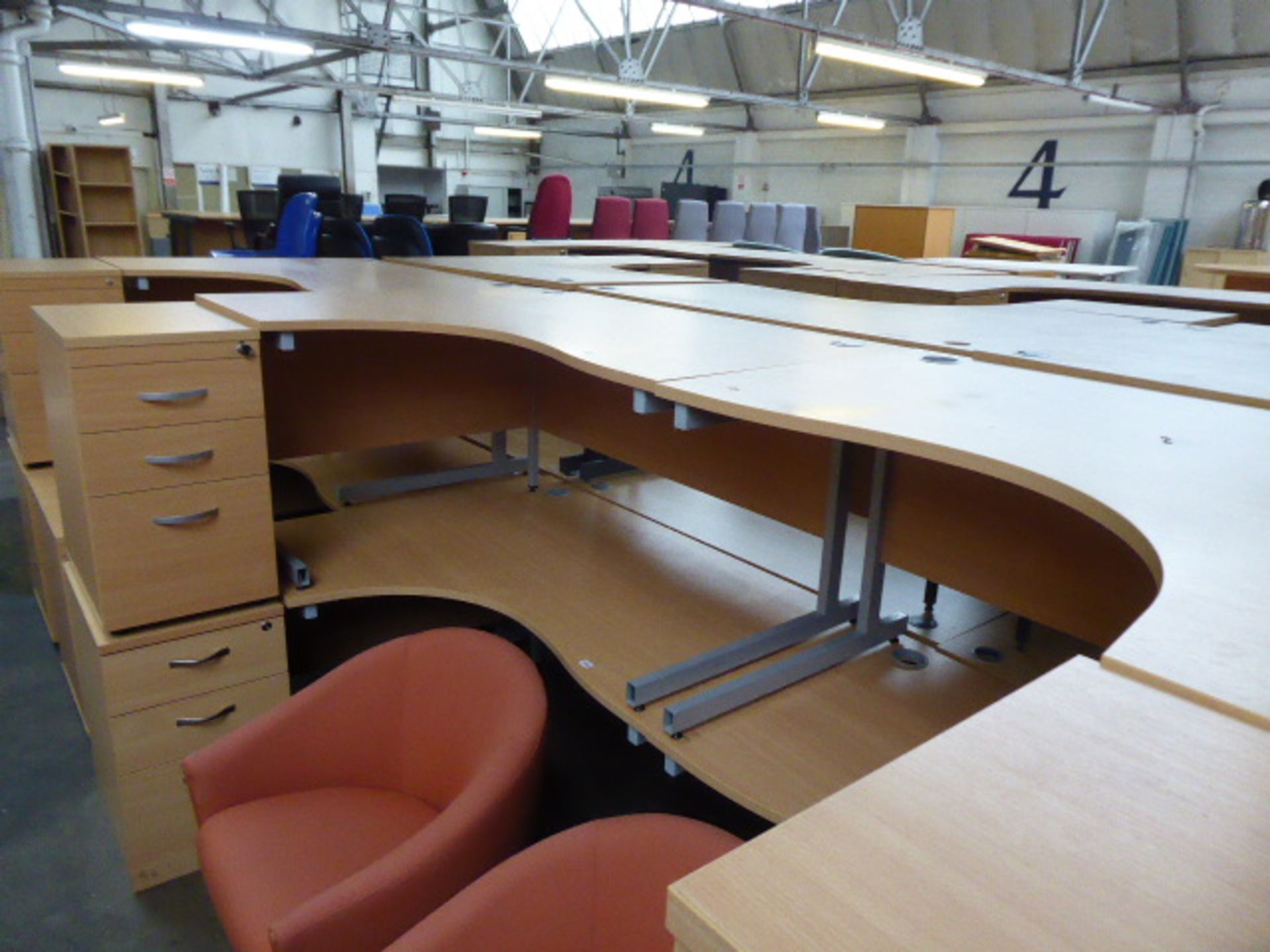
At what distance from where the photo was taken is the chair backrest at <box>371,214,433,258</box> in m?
4.57

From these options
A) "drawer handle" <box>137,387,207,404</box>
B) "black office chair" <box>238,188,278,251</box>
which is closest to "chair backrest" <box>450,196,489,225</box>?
"black office chair" <box>238,188,278,251</box>

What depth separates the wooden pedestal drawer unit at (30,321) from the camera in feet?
8.68

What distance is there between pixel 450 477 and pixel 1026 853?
2494 millimetres

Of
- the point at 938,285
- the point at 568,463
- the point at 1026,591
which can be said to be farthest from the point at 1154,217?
the point at 1026,591

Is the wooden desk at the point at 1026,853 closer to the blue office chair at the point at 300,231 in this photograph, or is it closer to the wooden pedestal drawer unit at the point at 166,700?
the wooden pedestal drawer unit at the point at 166,700

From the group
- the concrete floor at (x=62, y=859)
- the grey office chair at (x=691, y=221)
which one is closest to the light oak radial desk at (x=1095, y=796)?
the concrete floor at (x=62, y=859)

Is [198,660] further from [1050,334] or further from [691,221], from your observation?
[691,221]

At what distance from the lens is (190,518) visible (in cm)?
182

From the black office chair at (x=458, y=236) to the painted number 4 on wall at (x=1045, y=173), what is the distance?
7.05 metres

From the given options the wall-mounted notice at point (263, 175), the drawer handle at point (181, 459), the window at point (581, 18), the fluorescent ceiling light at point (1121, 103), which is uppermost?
the window at point (581, 18)

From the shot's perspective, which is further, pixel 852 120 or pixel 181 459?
pixel 852 120

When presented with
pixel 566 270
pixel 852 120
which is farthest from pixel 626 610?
pixel 852 120

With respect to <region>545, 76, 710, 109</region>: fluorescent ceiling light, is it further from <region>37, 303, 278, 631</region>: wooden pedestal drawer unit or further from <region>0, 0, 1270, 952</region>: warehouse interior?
<region>37, 303, 278, 631</region>: wooden pedestal drawer unit

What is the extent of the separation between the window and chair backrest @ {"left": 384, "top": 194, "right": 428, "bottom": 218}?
3.32m
